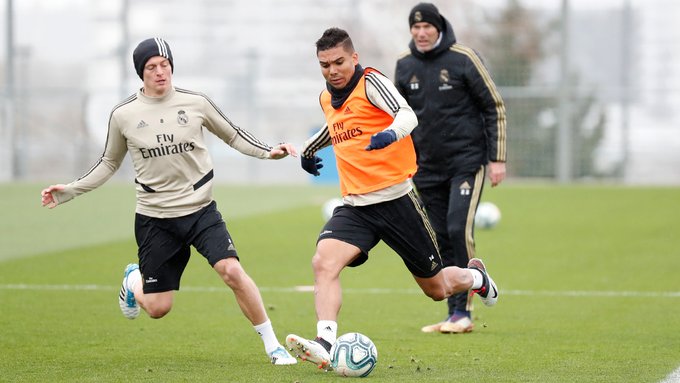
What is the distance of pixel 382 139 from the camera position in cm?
748

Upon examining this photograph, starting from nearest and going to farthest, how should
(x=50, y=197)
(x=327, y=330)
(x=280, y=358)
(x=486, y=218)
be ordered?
(x=327, y=330), (x=280, y=358), (x=50, y=197), (x=486, y=218)

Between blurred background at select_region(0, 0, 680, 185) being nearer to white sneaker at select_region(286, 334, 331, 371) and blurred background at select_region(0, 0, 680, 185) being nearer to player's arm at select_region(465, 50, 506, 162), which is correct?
player's arm at select_region(465, 50, 506, 162)

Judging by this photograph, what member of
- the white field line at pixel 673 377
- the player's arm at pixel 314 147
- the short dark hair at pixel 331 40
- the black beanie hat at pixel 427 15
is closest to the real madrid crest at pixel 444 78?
the black beanie hat at pixel 427 15

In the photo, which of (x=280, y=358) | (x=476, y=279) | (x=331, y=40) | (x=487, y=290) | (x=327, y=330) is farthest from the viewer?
(x=487, y=290)

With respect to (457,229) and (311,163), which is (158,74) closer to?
(311,163)

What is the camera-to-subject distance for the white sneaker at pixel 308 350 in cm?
741

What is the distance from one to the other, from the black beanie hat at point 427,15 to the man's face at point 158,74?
2.37 metres

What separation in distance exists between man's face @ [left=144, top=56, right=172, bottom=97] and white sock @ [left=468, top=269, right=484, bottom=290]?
2622 millimetres

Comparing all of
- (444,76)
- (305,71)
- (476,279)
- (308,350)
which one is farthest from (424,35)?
(305,71)

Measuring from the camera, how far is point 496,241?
17578 mm

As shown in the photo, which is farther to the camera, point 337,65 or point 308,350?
point 337,65

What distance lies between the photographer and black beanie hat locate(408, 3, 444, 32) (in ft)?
32.2

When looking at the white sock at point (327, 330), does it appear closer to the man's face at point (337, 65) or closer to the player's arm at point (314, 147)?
the player's arm at point (314, 147)

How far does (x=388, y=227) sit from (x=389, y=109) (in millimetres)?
787
